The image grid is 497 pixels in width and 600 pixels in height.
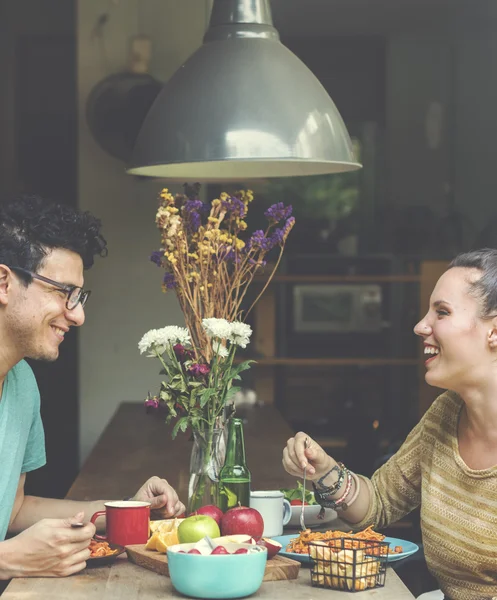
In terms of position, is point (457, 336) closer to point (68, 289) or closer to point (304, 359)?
point (68, 289)

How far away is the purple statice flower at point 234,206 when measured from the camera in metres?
2.27

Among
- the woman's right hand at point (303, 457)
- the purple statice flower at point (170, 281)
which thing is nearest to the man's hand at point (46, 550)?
the woman's right hand at point (303, 457)

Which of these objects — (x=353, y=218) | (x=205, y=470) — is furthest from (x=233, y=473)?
(x=353, y=218)

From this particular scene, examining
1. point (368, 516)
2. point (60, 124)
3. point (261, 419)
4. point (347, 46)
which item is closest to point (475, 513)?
point (368, 516)

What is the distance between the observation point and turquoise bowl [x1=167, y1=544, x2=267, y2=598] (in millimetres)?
1671

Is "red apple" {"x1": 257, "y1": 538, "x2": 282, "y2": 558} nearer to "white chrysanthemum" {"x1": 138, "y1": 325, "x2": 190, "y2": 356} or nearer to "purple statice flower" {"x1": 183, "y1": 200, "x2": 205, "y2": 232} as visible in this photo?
"white chrysanthemum" {"x1": 138, "y1": 325, "x2": 190, "y2": 356}

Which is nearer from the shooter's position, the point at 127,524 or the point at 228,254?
the point at 127,524

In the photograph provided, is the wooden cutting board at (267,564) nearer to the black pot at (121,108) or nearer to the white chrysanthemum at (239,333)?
the white chrysanthemum at (239,333)

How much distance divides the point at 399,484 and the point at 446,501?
0.63ft

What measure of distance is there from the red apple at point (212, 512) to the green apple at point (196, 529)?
7 centimetres

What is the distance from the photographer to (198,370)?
2107 mm

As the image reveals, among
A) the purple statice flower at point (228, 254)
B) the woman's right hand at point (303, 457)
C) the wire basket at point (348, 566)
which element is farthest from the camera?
the purple statice flower at point (228, 254)

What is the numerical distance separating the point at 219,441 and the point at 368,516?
0.39 m

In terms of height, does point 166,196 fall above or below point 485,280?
above
